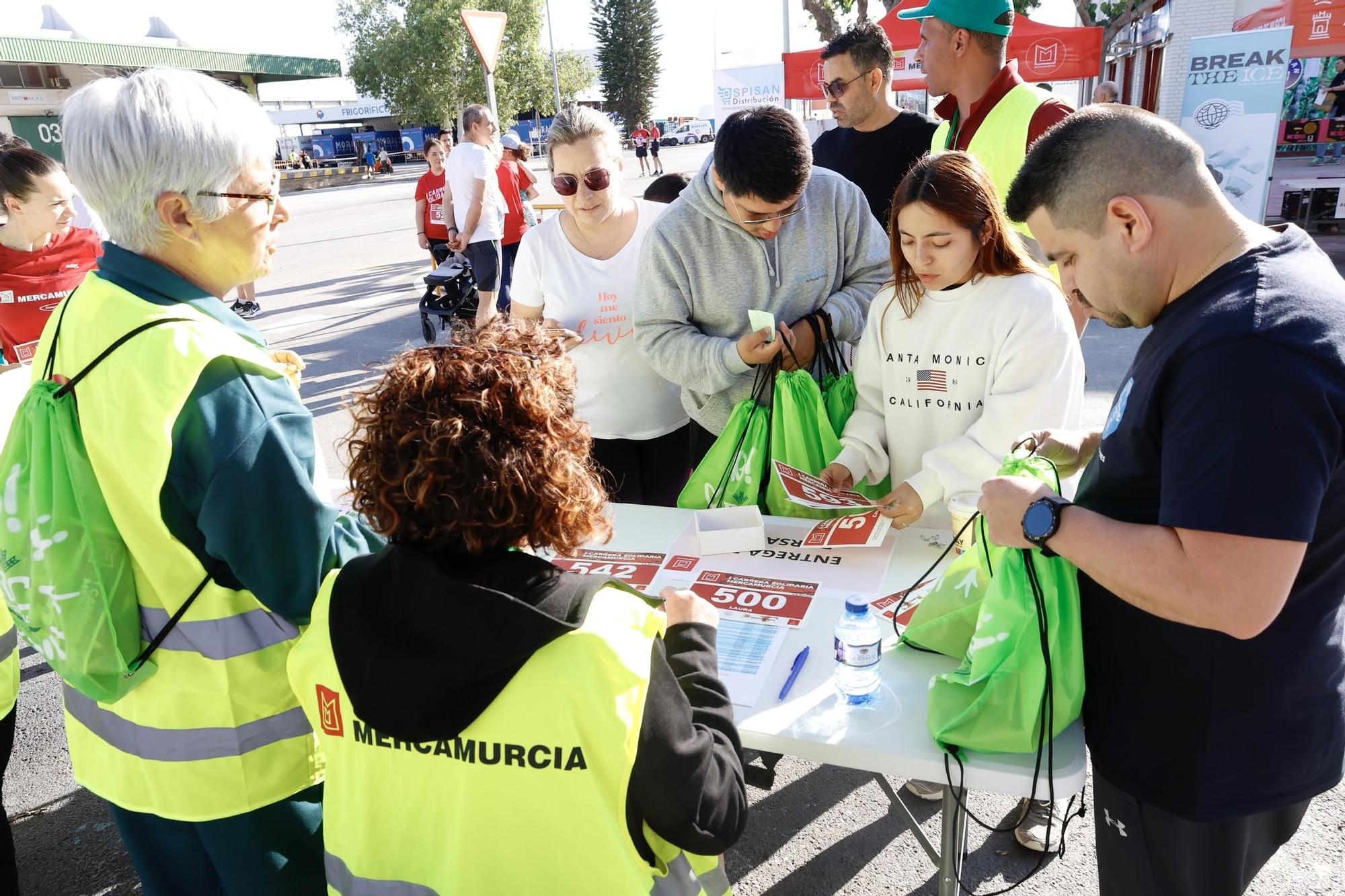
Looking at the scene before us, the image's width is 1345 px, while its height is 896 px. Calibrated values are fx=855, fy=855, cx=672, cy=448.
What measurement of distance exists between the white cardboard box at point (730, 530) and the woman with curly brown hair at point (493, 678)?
0.92 meters

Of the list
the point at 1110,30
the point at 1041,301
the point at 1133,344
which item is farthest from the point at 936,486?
the point at 1110,30

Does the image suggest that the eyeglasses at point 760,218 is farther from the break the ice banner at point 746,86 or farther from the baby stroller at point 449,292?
the break the ice banner at point 746,86

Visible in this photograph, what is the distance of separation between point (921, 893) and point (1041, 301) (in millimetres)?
1529

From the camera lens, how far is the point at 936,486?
6.66 feet

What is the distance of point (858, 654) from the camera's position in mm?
1538

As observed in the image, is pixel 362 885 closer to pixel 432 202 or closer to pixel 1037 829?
pixel 1037 829

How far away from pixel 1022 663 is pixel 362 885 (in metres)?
1.01

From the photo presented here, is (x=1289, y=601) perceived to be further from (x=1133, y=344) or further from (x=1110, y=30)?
(x=1110, y=30)

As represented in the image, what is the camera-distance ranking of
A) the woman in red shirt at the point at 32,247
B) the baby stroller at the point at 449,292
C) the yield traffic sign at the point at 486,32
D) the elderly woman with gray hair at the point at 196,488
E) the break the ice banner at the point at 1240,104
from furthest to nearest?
the break the ice banner at the point at 1240,104, the yield traffic sign at the point at 486,32, the baby stroller at the point at 449,292, the woman in red shirt at the point at 32,247, the elderly woman with gray hair at the point at 196,488

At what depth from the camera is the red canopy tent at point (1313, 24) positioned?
33.4 feet

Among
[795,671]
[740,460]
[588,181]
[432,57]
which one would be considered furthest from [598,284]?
[432,57]

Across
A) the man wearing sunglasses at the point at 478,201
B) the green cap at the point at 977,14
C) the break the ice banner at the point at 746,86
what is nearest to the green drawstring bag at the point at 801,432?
the green cap at the point at 977,14

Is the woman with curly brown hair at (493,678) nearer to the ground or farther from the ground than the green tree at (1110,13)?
nearer to the ground

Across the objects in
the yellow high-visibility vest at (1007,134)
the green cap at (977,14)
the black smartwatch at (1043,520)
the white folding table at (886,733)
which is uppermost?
the green cap at (977,14)
